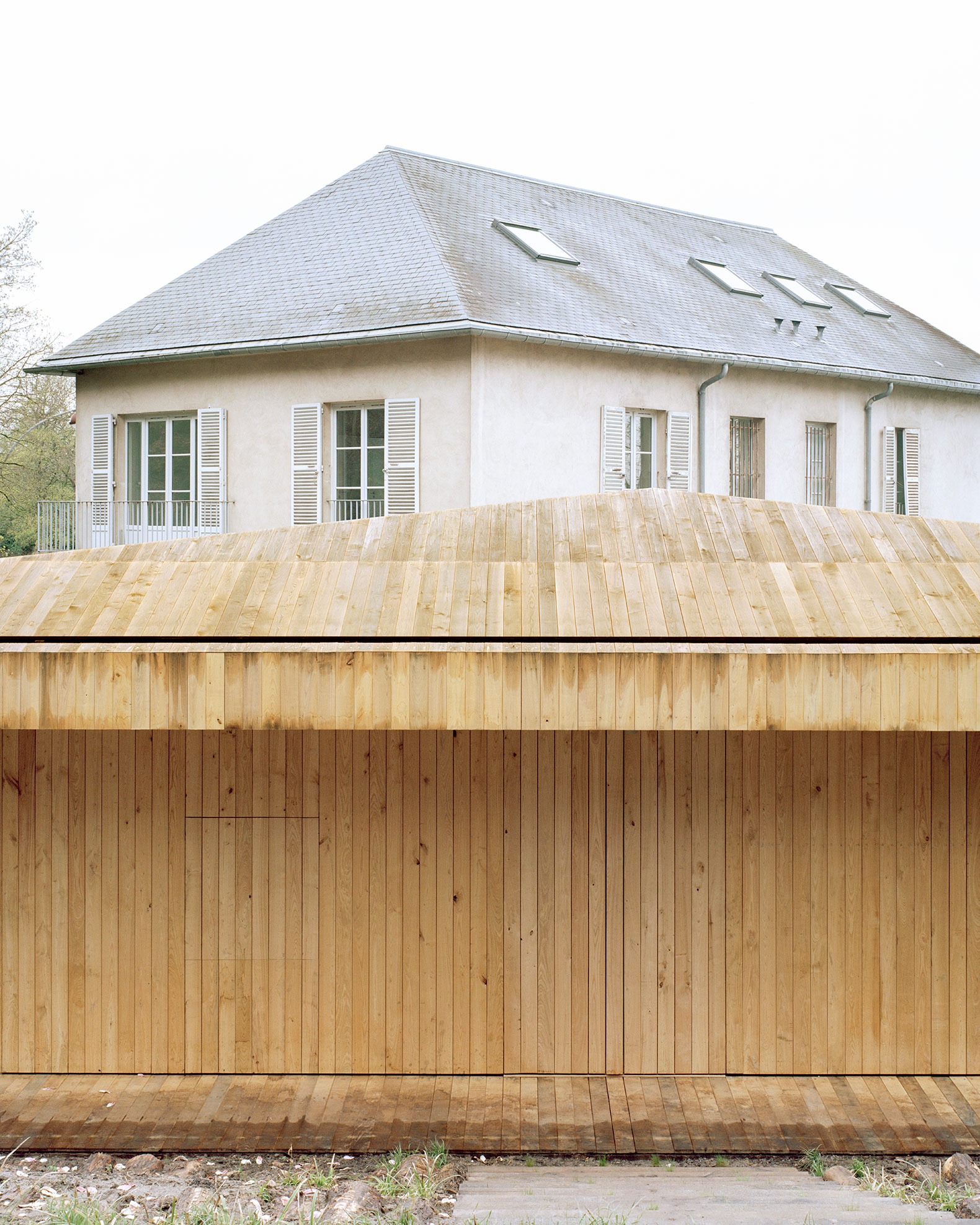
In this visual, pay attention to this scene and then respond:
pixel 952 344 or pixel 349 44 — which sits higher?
pixel 349 44

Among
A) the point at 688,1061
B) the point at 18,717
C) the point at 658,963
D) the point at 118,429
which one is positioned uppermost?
the point at 118,429

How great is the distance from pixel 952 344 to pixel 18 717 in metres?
19.7

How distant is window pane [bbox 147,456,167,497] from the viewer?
15648mm

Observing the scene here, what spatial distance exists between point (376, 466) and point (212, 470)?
7.53 feet

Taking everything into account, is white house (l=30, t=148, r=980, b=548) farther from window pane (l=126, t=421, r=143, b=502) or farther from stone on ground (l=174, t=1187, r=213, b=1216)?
stone on ground (l=174, t=1187, r=213, b=1216)

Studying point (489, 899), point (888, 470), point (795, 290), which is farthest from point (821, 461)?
point (489, 899)

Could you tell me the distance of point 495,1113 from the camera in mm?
4848

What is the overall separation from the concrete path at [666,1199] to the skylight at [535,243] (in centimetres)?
1295

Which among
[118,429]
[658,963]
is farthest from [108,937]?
[118,429]

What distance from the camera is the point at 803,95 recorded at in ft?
142

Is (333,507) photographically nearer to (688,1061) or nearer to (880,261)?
(688,1061)

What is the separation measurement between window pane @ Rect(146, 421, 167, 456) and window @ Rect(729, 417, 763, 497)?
7477 millimetres

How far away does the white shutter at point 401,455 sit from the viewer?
45.5 ft

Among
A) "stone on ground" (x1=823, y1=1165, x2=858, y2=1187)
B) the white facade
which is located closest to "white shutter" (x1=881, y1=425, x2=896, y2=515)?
the white facade
